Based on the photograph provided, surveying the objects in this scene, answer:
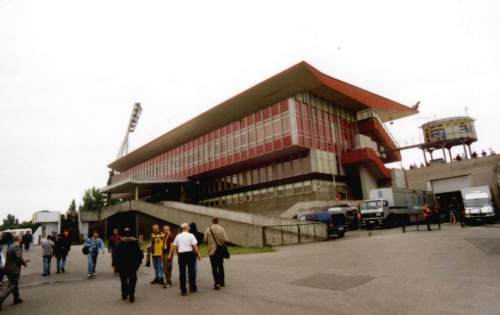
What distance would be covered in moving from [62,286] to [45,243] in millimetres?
4157

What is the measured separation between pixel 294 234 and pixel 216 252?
13.1m

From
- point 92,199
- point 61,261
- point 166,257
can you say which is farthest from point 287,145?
point 92,199

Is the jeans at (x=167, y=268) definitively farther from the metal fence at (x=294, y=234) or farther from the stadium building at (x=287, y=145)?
the stadium building at (x=287, y=145)

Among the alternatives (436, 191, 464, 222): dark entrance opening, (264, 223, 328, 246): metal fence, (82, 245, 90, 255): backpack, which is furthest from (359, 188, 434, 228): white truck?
(82, 245, 90, 255): backpack

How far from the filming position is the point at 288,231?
66.2ft

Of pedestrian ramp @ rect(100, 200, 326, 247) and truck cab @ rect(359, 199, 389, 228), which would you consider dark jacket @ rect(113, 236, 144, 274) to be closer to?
pedestrian ramp @ rect(100, 200, 326, 247)

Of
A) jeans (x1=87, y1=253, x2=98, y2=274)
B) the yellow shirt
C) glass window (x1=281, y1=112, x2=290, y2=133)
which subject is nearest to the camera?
the yellow shirt

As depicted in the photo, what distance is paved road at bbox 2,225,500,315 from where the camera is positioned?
5672mm

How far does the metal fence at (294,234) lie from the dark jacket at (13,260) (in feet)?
43.2

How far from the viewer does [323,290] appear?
6.98 metres

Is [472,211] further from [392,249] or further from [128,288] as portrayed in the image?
[128,288]

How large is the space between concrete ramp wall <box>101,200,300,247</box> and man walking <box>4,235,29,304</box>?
13.0m

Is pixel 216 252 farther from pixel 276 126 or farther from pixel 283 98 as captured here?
pixel 283 98

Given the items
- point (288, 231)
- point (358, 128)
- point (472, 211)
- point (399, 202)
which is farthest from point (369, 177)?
point (288, 231)
